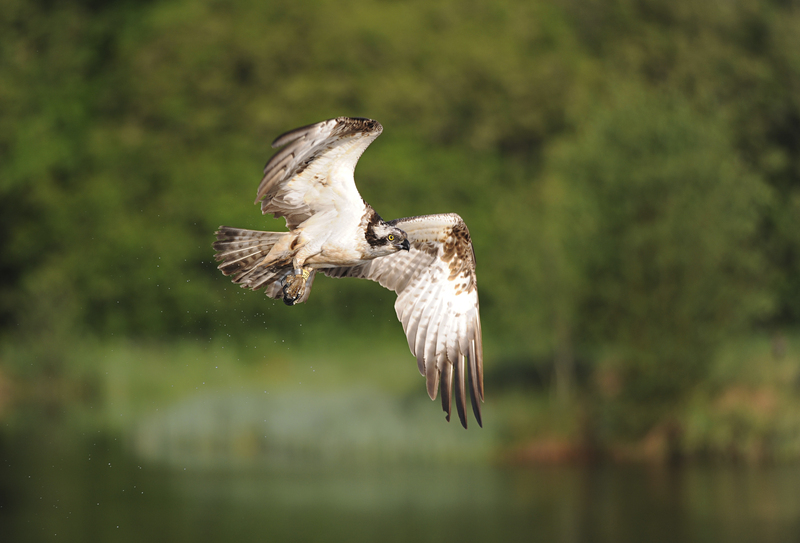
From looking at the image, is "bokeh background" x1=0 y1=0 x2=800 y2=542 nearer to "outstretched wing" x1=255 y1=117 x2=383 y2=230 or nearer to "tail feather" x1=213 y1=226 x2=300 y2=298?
"tail feather" x1=213 y1=226 x2=300 y2=298

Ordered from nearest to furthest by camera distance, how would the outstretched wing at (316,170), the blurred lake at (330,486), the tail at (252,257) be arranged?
the outstretched wing at (316,170) → the tail at (252,257) → the blurred lake at (330,486)

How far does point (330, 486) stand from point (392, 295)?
1201 centimetres

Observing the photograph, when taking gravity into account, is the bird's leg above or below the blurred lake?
above

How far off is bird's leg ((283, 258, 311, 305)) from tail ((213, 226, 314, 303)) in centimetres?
8

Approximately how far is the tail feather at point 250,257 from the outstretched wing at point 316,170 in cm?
30

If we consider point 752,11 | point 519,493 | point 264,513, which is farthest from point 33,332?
point 752,11

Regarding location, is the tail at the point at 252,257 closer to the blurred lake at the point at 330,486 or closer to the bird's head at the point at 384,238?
the bird's head at the point at 384,238

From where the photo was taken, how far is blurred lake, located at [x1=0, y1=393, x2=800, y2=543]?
17.6 m

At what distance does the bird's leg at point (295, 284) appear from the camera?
873cm

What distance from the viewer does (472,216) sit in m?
34.1

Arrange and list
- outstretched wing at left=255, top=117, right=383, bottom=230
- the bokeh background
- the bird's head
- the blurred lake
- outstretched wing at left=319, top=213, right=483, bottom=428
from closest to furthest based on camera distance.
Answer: outstretched wing at left=255, top=117, right=383, bottom=230, the bird's head, outstretched wing at left=319, top=213, right=483, bottom=428, the blurred lake, the bokeh background

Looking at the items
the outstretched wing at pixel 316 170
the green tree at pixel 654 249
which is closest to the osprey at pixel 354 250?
the outstretched wing at pixel 316 170

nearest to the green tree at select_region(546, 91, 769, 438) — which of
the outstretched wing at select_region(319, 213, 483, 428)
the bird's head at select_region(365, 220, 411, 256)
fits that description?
the outstretched wing at select_region(319, 213, 483, 428)

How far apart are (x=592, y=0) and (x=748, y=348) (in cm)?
2184
